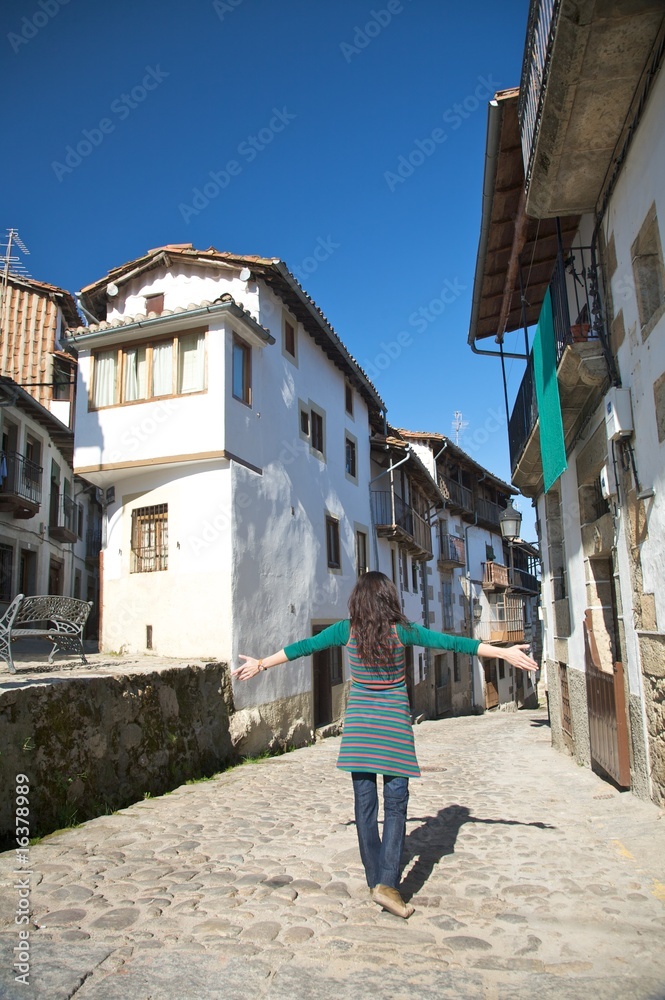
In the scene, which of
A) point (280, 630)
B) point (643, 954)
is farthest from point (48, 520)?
point (643, 954)

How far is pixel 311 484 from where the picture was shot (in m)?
15.4

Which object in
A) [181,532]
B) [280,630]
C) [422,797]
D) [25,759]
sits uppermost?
[181,532]

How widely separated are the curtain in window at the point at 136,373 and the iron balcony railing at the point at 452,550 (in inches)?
720

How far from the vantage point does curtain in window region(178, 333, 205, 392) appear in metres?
11.8

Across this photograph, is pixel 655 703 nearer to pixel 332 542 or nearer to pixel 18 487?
pixel 332 542

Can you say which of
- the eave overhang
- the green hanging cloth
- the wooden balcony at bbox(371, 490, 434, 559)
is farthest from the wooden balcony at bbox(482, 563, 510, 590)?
the green hanging cloth

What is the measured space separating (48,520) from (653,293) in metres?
19.1

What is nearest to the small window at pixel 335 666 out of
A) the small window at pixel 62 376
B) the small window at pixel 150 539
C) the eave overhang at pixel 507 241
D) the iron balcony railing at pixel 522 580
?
the small window at pixel 150 539

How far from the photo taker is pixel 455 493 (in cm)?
3047

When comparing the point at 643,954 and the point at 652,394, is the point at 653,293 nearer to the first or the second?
the point at 652,394

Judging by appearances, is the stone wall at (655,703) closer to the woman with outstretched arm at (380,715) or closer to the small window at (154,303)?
the woman with outstretched arm at (380,715)

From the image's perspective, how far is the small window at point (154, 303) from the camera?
565 inches

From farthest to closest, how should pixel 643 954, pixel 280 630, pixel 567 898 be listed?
pixel 280 630 → pixel 567 898 → pixel 643 954

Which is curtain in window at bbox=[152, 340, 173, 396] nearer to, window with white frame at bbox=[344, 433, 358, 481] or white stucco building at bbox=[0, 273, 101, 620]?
window with white frame at bbox=[344, 433, 358, 481]
